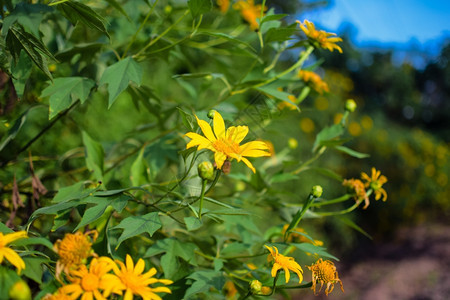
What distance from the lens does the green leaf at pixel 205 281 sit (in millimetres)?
586

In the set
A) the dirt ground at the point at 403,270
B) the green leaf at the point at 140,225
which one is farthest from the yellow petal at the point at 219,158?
the dirt ground at the point at 403,270

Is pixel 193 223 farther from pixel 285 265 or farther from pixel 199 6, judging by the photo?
pixel 199 6

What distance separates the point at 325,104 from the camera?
5.05 meters

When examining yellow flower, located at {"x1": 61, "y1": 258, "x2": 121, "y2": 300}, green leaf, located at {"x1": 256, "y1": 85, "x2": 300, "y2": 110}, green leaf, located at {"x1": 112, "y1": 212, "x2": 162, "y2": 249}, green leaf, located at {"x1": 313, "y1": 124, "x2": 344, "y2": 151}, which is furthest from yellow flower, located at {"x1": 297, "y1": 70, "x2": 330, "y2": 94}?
yellow flower, located at {"x1": 61, "y1": 258, "x2": 121, "y2": 300}

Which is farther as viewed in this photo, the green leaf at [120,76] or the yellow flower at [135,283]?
the green leaf at [120,76]

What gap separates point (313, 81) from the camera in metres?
1.00

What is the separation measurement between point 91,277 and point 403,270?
4.00 metres

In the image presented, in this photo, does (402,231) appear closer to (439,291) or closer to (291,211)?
(439,291)

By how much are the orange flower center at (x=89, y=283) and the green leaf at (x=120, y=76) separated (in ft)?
1.00

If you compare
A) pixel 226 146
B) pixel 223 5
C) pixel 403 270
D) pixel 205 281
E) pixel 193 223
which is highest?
pixel 223 5

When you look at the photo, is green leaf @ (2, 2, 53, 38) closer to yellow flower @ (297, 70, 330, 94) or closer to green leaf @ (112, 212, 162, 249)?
green leaf @ (112, 212, 162, 249)

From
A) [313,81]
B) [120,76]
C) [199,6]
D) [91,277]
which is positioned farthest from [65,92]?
[313,81]

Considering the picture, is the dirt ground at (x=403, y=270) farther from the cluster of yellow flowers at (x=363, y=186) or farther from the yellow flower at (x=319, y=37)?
the yellow flower at (x=319, y=37)

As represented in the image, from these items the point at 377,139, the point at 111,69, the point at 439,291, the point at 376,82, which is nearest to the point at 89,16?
the point at 111,69
